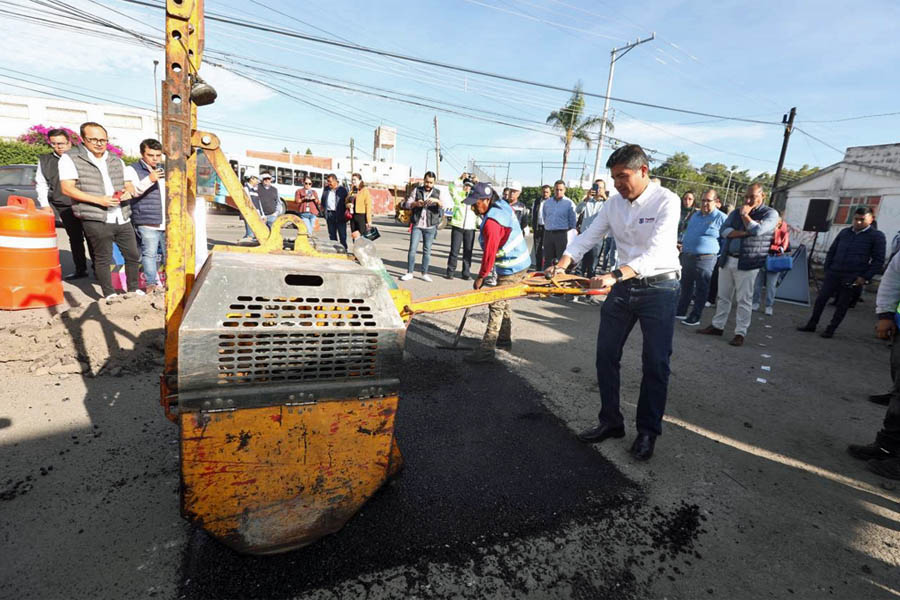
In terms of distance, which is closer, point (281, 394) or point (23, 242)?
point (281, 394)

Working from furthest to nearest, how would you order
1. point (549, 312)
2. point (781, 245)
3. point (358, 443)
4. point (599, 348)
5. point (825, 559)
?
point (781, 245) < point (549, 312) < point (599, 348) < point (825, 559) < point (358, 443)

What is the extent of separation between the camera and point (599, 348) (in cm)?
302

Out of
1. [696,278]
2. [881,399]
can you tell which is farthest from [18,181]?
[881,399]

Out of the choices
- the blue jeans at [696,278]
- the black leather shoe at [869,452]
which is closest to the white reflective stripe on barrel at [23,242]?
the black leather shoe at [869,452]

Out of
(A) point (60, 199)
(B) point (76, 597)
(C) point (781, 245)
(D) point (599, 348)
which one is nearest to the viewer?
(B) point (76, 597)

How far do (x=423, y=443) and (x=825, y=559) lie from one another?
2197 mm

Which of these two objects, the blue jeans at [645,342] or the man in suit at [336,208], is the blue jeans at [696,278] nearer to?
the blue jeans at [645,342]

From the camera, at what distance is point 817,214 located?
1773cm

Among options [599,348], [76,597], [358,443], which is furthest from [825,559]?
[76,597]

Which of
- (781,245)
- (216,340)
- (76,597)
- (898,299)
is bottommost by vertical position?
(76,597)

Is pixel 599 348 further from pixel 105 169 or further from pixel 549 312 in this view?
pixel 105 169

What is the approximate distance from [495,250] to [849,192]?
20.3 m

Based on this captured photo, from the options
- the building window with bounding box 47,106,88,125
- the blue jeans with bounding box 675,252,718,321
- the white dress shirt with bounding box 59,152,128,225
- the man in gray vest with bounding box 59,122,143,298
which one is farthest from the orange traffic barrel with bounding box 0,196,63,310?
the building window with bounding box 47,106,88,125

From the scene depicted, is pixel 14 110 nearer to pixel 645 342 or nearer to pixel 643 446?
pixel 645 342
